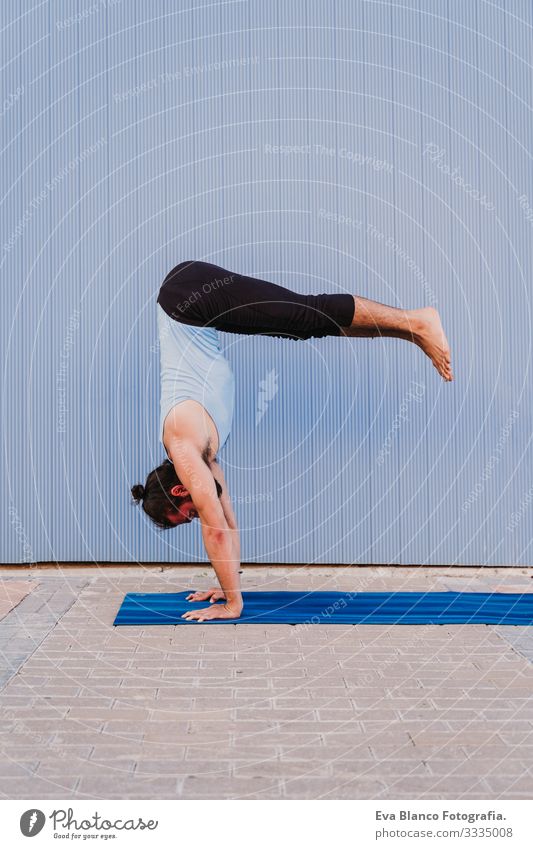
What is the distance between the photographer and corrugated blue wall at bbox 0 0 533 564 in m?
6.09

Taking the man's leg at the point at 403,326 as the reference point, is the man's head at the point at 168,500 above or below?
below

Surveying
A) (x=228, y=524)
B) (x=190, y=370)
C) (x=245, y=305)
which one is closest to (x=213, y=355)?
(x=190, y=370)

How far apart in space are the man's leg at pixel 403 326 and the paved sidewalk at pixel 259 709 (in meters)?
1.44

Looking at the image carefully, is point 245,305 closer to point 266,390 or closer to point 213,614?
point 266,390

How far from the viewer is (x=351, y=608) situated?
15.8ft

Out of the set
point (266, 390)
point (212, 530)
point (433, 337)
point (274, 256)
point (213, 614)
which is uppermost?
point (274, 256)

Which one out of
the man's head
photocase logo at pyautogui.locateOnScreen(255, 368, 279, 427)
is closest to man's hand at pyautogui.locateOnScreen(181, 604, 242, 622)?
the man's head

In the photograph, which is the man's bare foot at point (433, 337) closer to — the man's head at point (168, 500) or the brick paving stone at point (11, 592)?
the man's head at point (168, 500)

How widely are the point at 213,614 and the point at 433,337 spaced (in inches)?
74.5

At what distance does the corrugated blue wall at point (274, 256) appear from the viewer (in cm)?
609

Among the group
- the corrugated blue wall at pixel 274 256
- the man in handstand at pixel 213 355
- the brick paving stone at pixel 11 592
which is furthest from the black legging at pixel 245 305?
the brick paving stone at pixel 11 592
